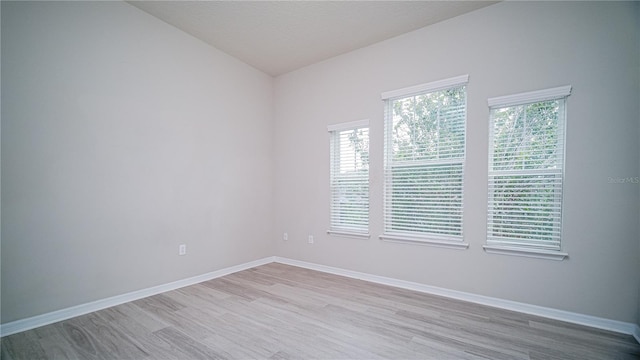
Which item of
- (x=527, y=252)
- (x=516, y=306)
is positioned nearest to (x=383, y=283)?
(x=516, y=306)

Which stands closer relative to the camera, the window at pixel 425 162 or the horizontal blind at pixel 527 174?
the horizontal blind at pixel 527 174

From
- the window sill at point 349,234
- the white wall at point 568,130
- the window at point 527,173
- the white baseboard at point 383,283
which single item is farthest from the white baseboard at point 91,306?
the window at point 527,173

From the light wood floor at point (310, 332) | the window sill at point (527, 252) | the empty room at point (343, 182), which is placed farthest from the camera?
the window sill at point (527, 252)

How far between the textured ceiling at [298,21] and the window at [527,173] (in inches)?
46.3

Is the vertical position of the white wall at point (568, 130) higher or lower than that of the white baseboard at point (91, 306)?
higher

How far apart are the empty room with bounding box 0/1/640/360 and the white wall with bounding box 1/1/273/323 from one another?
0.06ft

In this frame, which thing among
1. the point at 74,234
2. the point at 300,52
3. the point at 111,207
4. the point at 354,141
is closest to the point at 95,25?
the point at 111,207

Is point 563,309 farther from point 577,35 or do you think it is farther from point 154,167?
point 154,167

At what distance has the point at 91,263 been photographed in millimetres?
2619

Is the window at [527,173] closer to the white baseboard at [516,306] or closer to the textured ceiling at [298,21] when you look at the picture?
the white baseboard at [516,306]

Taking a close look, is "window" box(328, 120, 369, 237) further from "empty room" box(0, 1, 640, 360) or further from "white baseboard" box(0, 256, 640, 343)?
"white baseboard" box(0, 256, 640, 343)

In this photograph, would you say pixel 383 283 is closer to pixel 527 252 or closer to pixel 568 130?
pixel 527 252

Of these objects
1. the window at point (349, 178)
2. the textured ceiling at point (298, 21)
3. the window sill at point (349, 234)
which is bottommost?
the window sill at point (349, 234)

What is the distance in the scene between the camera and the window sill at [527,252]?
2450mm
